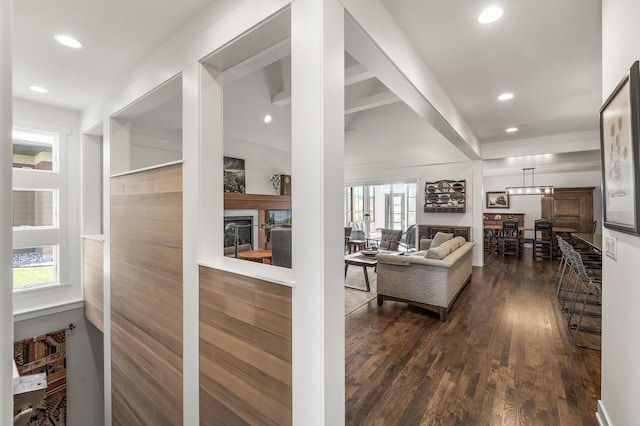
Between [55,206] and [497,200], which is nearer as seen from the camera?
[55,206]

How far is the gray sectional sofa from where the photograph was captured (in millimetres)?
3580

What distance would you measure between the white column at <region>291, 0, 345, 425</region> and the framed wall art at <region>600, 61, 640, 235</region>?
1.30m

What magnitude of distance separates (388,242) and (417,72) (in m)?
4.47

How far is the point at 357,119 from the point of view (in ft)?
27.2

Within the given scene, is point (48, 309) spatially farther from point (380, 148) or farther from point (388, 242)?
point (380, 148)

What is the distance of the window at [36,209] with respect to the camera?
3561 mm

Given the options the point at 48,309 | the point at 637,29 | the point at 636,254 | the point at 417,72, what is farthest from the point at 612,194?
the point at 48,309

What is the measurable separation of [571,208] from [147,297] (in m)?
11.1

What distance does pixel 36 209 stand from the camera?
3.71 meters

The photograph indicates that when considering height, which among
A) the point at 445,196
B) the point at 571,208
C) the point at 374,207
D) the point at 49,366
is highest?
the point at 445,196

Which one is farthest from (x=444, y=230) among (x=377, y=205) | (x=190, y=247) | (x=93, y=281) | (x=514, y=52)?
(x=93, y=281)

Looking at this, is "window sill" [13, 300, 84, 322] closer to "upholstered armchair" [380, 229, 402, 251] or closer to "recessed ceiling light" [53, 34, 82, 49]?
"recessed ceiling light" [53, 34, 82, 49]

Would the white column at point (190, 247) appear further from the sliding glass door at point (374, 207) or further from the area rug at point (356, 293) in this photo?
the sliding glass door at point (374, 207)

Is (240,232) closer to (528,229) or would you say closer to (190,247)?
(190,247)
